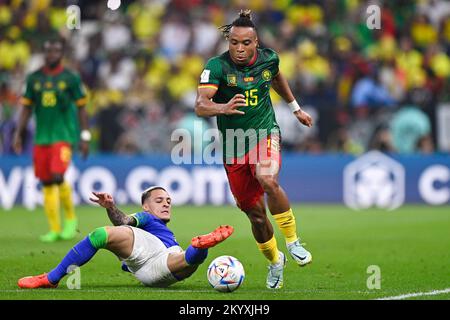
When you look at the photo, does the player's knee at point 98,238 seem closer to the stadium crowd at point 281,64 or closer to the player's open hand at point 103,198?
the player's open hand at point 103,198

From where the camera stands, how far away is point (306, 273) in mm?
10523

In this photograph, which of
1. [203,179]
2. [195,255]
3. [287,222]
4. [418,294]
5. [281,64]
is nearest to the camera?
[195,255]

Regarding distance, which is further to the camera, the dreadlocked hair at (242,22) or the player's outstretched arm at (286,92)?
the player's outstretched arm at (286,92)

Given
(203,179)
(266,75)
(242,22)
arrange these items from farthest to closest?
(203,179)
(266,75)
(242,22)

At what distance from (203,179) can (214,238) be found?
1198 centimetres

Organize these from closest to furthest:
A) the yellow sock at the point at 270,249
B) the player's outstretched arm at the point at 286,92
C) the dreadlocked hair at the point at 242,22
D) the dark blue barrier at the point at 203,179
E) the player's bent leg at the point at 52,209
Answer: the dreadlocked hair at the point at 242,22, the yellow sock at the point at 270,249, the player's outstretched arm at the point at 286,92, the player's bent leg at the point at 52,209, the dark blue barrier at the point at 203,179

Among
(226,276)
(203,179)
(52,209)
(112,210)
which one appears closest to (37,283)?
(112,210)

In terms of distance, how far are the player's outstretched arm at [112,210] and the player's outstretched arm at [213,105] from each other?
1108mm

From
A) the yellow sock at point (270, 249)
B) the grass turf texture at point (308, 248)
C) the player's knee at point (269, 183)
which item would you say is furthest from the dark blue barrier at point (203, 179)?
the player's knee at point (269, 183)

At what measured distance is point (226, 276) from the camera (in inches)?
344

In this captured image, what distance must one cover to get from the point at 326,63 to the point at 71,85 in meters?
9.64

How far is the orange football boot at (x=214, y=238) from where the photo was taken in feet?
26.9

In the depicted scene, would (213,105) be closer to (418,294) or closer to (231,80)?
(231,80)

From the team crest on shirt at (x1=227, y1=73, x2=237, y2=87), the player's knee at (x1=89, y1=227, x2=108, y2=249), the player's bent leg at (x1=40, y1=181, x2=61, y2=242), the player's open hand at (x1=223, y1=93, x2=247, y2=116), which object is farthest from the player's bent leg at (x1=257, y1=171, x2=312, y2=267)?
the player's bent leg at (x1=40, y1=181, x2=61, y2=242)
